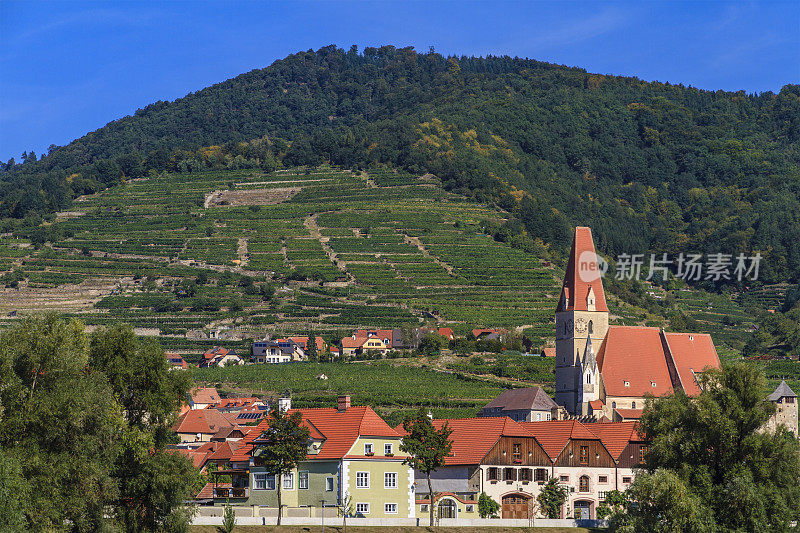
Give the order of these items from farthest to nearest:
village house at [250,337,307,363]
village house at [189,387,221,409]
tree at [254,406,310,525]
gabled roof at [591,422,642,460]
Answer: village house at [250,337,307,363] < village house at [189,387,221,409] < gabled roof at [591,422,642,460] < tree at [254,406,310,525]

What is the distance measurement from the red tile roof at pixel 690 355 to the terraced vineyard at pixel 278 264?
35310 millimetres

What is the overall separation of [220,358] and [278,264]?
2849 centimetres

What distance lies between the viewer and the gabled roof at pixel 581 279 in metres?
85.8

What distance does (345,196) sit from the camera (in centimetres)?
17162

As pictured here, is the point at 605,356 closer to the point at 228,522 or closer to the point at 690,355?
the point at 690,355

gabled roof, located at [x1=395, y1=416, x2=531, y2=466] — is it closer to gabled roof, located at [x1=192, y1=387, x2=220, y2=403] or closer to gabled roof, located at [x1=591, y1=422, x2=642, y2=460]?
gabled roof, located at [x1=591, y1=422, x2=642, y2=460]

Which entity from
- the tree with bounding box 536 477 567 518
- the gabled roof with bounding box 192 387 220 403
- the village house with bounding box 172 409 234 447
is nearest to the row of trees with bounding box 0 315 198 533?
the tree with bounding box 536 477 567 518

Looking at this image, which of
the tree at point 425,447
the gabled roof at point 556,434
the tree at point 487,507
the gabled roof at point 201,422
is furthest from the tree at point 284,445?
the gabled roof at point 201,422

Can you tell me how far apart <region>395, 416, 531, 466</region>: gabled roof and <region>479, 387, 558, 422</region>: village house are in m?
18.6

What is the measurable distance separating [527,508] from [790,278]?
5493 inches

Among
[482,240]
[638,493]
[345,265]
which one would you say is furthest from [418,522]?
[482,240]

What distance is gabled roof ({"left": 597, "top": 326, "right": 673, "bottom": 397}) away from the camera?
266ft

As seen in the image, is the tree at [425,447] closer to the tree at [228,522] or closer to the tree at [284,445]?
the tree at [284,445]

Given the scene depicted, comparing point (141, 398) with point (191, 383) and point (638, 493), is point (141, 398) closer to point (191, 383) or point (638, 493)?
point (191, 383)
